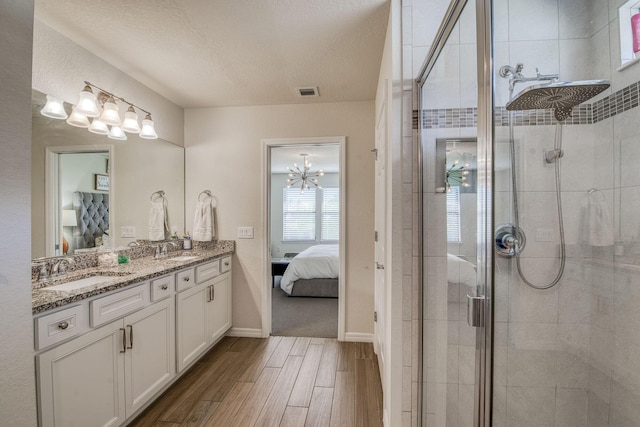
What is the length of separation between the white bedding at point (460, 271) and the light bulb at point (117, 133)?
2.49m

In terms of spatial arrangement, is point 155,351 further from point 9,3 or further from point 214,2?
point 214,2

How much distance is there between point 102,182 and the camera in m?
2.18

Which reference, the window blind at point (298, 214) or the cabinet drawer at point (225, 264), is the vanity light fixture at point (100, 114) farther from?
the window blind at point (298, 214)

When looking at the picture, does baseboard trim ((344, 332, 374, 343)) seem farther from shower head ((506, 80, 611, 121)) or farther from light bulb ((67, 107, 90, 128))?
light bulb ((67, 107, 90, 128))

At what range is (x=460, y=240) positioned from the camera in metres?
1.15

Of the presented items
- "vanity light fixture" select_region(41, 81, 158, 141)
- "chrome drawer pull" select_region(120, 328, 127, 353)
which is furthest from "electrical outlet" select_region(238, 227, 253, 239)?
"chrome drawer pull" select_region(120, 328, 127, 353)

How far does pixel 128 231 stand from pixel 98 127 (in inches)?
33.1

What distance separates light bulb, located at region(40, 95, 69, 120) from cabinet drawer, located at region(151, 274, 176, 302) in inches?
47.4

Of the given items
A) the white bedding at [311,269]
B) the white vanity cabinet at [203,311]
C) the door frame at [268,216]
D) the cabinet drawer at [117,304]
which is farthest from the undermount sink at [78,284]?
the white bedding at [311,269]

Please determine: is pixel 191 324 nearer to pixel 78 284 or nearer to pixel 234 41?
pixel 78 284

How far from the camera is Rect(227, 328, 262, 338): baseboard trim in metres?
3.06

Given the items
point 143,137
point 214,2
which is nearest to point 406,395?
point 214,2

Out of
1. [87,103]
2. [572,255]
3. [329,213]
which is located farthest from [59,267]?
[329,213]

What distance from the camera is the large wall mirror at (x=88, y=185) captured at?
1762 millimetres
